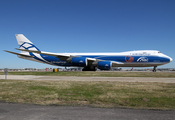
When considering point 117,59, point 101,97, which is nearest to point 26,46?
point 117,59

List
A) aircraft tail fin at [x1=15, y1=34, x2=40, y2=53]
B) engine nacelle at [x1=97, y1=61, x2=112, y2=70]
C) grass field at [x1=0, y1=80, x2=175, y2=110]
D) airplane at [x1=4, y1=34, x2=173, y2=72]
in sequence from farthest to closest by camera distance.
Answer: aircraft tail fin at [x1=15, y1=34, x2=40, y2=53] → airplane at [x1=4, y1=34, x2=173, y2=72] → engine nacelle at [x1=97, y1=61, x2=112, y2=70] → grass field at [x1=0, y1=80, x2=175, y2=110]

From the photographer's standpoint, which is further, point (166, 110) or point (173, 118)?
point (166, 110)

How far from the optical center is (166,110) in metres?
6.27

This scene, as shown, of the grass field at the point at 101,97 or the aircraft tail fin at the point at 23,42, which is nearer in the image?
the grass field at the point at 101,97

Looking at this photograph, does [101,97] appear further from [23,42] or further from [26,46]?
[23,42]

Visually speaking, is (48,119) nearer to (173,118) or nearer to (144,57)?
(173,118)

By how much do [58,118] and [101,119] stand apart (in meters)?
1.42

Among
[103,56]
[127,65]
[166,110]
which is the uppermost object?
[103,56]

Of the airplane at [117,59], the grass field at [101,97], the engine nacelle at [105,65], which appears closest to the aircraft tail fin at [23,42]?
the airplane at [117,59]

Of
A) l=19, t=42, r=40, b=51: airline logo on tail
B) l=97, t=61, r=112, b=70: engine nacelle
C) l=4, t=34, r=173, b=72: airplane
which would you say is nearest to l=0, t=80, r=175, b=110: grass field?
l=97, t=61, r=112, b=70: engine nacelle

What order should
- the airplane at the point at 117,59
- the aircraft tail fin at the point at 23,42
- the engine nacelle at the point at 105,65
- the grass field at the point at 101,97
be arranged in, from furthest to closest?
the aircraft tail fin at the point at 23,42
the airplane at the point at 117,59
the engine nacelle at the point at 105,65
the grass field at the point at 101,97

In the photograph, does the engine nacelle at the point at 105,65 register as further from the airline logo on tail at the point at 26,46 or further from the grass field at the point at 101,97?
the grass field at the point at 101,97

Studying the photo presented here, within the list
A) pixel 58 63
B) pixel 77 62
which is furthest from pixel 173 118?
pixel 58 63

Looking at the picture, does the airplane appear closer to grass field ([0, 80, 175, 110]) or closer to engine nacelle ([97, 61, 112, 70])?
engine nacelle ([97, 61, 112, 70])
